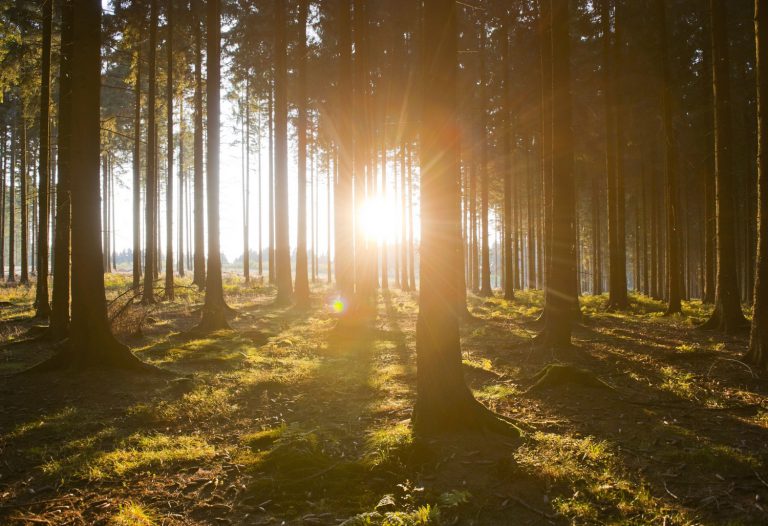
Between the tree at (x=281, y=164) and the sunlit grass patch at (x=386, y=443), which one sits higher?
the tree at (x=281, y=164)

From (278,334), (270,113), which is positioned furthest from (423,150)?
(270,113)

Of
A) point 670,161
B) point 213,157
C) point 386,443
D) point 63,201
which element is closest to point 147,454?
point 386,443

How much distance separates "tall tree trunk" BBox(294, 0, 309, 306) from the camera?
17281 mm

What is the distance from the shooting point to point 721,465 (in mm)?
4191

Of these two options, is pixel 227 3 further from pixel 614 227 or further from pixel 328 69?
pixel 614 227

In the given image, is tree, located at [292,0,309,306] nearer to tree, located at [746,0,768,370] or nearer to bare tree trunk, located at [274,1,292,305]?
bare tree trunk, located at [274,1,292,305]

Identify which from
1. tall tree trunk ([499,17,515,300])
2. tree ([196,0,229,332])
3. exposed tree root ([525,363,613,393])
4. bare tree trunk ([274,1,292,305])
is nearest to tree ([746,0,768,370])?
exposed tree root ([525,363,613,393])

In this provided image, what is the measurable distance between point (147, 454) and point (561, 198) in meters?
9.12

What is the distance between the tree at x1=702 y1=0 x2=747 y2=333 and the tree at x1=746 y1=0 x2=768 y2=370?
2772 mm

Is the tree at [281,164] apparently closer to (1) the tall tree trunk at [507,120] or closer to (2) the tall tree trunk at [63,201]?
(2) the tall tree trunk at [63,201]

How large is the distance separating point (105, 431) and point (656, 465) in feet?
20.9

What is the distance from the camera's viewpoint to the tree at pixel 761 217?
24.1 ft

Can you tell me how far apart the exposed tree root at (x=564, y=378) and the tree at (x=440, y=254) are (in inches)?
86.6

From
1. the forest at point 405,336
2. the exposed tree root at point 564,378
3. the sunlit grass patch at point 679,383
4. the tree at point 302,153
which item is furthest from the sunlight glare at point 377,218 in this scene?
the sunlit grass patch at point 679,383
